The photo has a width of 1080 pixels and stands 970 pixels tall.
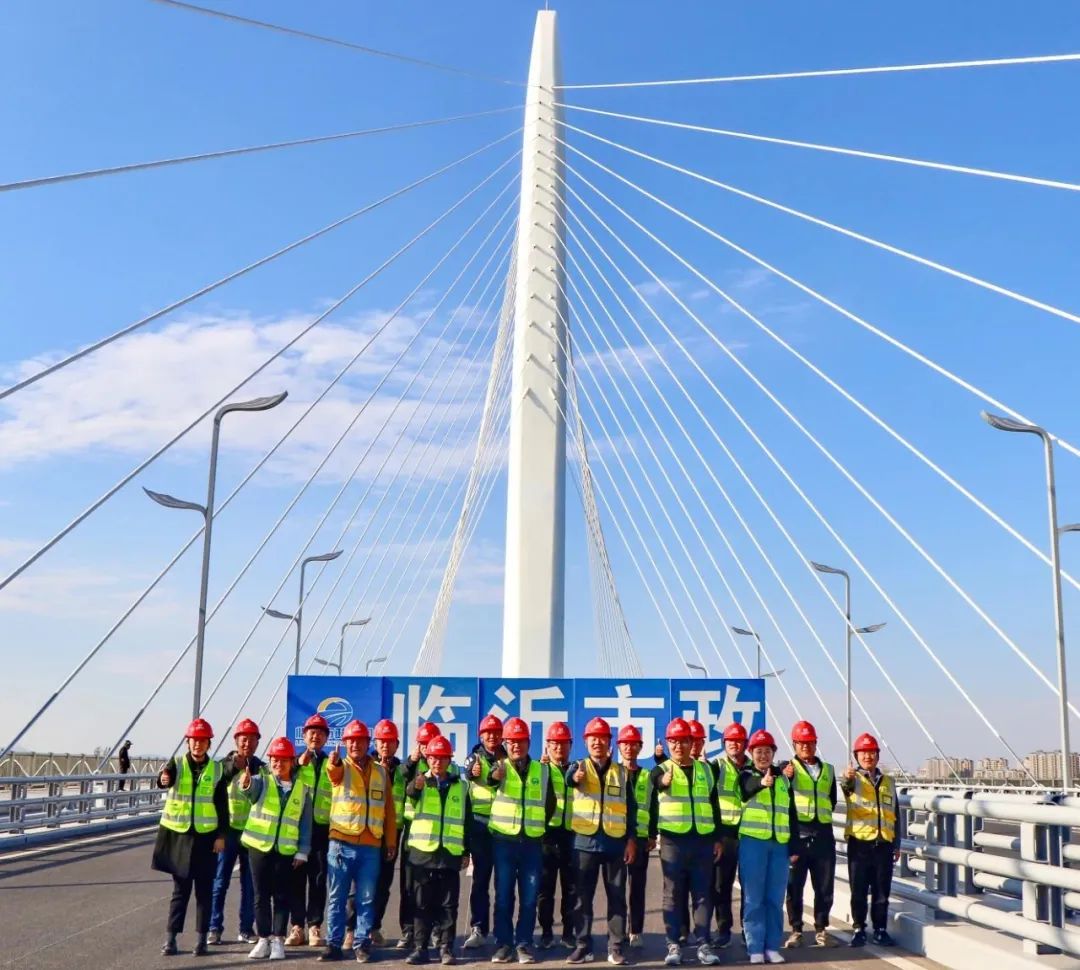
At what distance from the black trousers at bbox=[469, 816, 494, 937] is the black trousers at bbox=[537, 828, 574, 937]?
0.04 meters

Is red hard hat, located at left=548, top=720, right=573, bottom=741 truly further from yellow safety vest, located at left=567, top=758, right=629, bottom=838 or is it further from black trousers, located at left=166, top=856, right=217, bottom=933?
black trousers, located at left=166, top=856, right=217, bottom=933

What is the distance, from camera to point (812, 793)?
980cm

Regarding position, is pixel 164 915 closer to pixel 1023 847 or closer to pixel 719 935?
pixel 719 935

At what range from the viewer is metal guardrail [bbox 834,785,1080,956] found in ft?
24.7

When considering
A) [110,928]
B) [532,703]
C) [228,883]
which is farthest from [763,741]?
[532,703]

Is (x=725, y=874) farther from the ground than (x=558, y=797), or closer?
closer

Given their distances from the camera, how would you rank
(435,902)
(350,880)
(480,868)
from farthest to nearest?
(480,868) → (350,880) → (435,902)

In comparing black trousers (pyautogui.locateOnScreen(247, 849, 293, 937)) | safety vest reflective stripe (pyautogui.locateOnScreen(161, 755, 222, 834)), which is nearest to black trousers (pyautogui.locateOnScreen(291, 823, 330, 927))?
black trousers (pyautogui.locateOnScreen(247, 849, 293, 937))

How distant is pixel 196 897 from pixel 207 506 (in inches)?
573

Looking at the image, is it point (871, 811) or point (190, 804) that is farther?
point (871, 811)

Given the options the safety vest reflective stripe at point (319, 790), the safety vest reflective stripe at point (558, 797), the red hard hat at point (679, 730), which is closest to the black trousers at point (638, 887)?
the safety vest reflective stripe at point (558, 797)

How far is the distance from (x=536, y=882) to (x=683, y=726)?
4.80 feet

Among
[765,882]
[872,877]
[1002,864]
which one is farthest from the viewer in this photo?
[872,877]

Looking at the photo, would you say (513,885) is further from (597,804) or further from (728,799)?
(728,799)
